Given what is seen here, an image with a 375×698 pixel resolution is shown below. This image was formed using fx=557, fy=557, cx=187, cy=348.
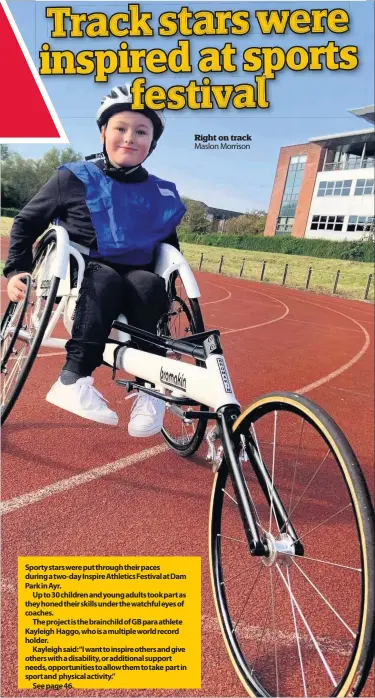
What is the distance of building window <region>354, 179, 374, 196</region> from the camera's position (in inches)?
108

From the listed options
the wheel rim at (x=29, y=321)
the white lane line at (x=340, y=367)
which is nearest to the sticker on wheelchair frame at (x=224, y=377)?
the wheel rim at (x=29, y=321)

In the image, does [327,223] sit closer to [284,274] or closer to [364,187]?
[364,187]

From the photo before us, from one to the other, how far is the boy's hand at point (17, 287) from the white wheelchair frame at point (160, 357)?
11 cm

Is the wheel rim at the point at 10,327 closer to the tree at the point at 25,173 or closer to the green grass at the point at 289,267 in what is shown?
the tree at the point at 25,173

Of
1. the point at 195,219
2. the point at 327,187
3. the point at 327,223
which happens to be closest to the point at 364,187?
the point at 327,187

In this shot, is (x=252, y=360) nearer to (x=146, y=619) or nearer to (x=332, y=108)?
(x=332, y=108)

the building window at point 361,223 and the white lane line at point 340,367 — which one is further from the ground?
the building window at point 361,223

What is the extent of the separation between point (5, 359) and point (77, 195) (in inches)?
37.2

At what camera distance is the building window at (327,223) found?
256 cm

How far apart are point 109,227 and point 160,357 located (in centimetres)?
51

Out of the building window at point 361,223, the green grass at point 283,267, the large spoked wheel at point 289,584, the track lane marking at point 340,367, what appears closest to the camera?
the large spoked wheel at point 289,584

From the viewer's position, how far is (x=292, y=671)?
1699mm

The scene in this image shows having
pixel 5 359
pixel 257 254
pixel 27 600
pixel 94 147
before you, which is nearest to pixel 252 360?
pixel 257 254

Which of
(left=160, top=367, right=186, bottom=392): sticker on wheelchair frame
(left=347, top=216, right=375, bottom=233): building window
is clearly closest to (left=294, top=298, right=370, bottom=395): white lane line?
(left=347, top=216, right=375, bottom=233): building window
